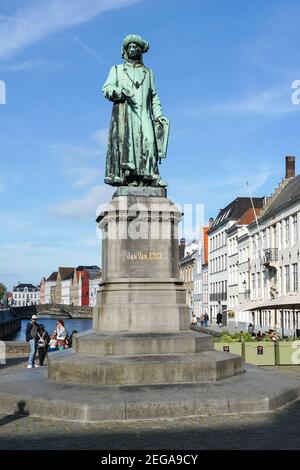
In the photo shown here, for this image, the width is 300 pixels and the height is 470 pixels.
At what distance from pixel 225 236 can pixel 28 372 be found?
6245 centimetres

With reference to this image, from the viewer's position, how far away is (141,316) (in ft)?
37.9

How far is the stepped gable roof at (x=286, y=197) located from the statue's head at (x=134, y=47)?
105ft

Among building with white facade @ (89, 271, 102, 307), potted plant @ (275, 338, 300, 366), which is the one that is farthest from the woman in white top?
building with white facade @ (89, 271, 102, 307)

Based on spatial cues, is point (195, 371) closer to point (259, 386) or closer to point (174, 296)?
point (259, 386)

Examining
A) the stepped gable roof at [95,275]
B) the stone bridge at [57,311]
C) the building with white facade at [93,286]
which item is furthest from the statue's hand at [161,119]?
the stepped gable roof at [95,275]

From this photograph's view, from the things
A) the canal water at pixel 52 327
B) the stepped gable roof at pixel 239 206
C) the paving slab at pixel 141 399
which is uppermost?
the stepped gable roof at pixel 239 206

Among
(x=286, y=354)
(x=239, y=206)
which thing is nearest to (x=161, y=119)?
(x=286, y=354)

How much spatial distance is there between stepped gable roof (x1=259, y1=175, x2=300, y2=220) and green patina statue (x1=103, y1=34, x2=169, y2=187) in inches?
1263

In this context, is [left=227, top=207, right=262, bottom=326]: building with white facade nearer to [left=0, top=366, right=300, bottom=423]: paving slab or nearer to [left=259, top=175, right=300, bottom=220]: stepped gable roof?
[left=259, top=175, right=300, bottom=220]: stepped gable roof

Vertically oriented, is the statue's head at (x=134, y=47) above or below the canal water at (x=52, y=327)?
above

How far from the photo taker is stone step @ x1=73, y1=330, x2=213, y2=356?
35.3ft

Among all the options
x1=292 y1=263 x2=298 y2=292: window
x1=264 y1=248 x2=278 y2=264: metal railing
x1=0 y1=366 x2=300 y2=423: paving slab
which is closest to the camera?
x1=0 y1=366 x2=300 y2=423: paving slab

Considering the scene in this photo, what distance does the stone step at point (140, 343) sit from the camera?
10750 millimetres

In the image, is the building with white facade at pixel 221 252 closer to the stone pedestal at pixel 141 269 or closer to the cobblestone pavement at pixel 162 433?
the stone pedestal at pixel 141 269
